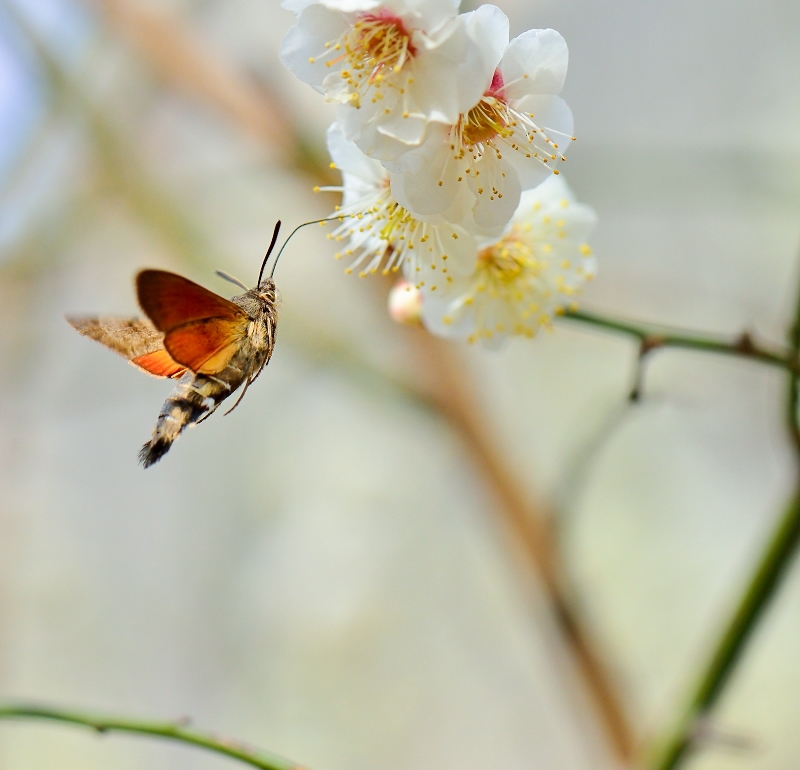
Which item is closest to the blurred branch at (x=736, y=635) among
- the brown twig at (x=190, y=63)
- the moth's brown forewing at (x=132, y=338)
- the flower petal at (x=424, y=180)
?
the flower petal at (x=424, y=180)

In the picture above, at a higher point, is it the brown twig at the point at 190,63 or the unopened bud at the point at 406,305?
the brown twig at the point at 190,63

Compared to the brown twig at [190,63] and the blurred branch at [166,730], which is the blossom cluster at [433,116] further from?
the brown twig at [190,63]

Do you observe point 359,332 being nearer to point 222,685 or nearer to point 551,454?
point 551,454

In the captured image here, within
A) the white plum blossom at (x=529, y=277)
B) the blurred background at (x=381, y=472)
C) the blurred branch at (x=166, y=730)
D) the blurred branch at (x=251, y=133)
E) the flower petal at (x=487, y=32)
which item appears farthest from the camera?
the blurred background at (x=381, y=472)

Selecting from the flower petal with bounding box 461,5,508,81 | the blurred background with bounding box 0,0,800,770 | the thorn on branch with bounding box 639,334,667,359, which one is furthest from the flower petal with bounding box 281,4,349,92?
the blurred background with bounding box 0,0,800,770

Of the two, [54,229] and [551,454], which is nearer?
[54,229]

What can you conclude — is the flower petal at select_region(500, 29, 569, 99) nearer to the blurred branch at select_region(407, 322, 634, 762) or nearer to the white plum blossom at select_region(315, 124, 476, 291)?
the white plum blossom at select_region(315, 124, 476, 291)

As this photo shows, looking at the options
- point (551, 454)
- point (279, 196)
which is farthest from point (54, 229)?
point (551, 454)
